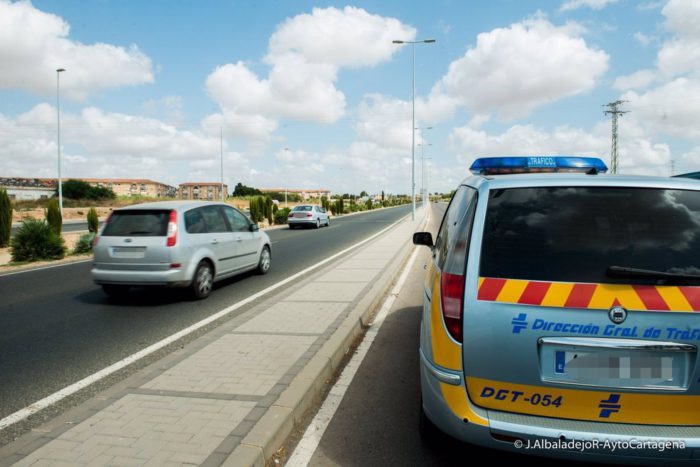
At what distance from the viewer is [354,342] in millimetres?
5477

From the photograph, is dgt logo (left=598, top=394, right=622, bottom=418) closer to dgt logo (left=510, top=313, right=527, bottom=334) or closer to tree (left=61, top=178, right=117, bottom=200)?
dgt logo (left=510, top=313, right=527, bottom=334)

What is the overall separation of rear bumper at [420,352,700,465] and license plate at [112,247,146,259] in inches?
244

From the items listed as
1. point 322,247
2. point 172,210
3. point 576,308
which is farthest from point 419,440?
point 322,247

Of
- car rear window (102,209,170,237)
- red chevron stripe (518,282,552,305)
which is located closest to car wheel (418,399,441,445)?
red chevron stripe (518,282,552,305)

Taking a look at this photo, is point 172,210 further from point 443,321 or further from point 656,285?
point 656,285

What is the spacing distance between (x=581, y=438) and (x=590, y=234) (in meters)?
1.01

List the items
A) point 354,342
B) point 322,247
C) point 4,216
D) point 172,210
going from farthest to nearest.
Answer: point 4,216
point 322,247
point 172,210
point 354,342

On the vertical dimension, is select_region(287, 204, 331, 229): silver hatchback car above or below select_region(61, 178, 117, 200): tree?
below

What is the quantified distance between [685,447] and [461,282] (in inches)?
49.6

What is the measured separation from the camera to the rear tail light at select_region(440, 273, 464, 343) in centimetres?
251

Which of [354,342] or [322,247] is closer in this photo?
[354,342]

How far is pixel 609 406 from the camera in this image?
2311 mm

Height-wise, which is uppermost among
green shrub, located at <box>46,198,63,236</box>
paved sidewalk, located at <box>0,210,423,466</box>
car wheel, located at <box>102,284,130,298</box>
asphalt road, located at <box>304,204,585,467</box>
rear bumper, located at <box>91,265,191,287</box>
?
green shrub, located at <box>46,198,63,236</box>

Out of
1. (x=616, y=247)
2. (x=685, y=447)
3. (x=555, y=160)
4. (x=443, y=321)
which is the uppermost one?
(x=555, y=160)
